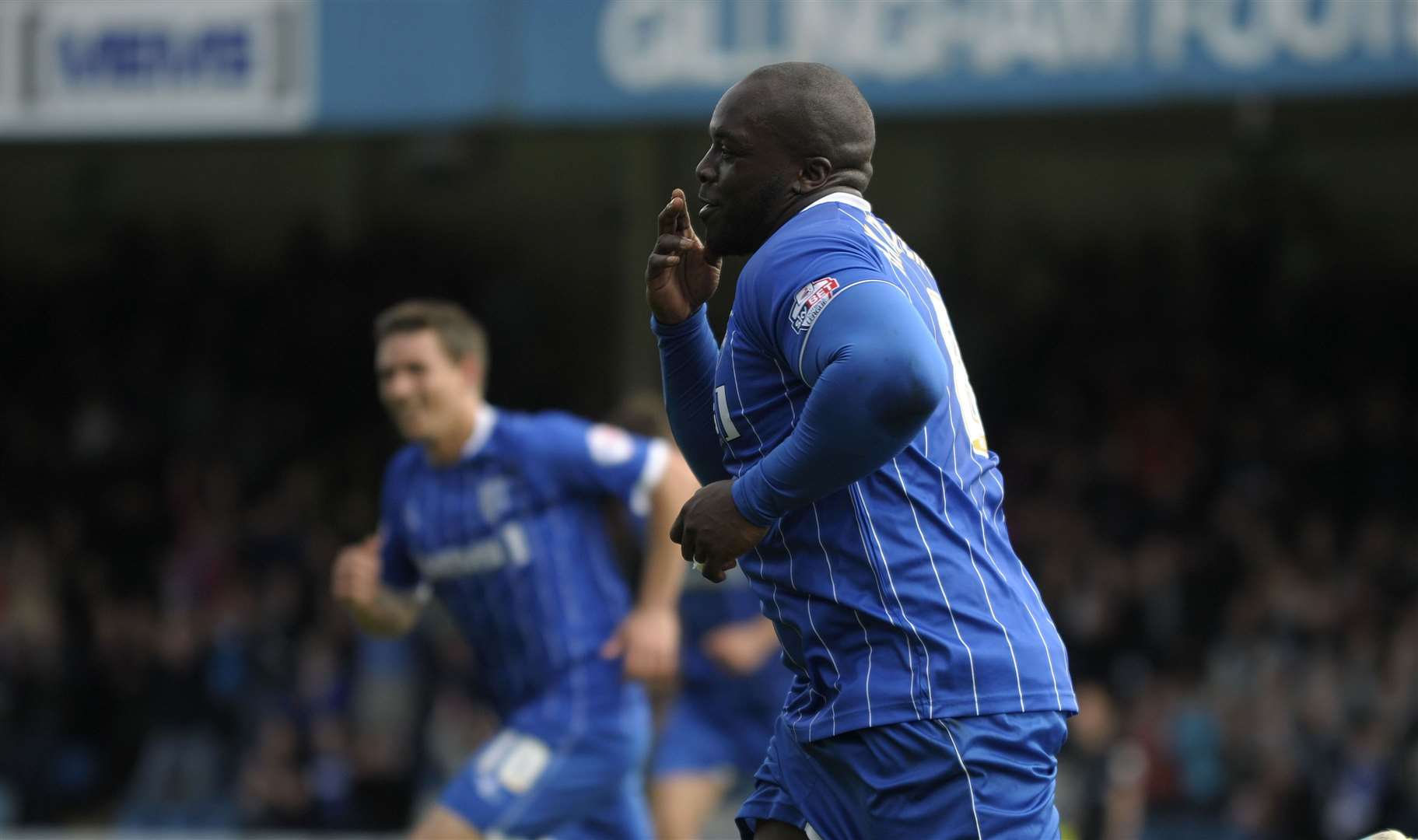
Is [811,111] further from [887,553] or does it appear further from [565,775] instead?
[565,775]

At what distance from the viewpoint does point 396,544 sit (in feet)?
18.2

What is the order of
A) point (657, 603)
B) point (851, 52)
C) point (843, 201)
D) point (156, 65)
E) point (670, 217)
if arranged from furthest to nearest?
point (156, 65) < point (851, 52) < point (657, 603) < point (670, 217) < point (843, 201)

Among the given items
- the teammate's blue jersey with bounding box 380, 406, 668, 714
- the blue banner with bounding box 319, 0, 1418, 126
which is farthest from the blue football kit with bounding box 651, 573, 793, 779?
the blue banner with bounding box 319, 0, 1418, 126

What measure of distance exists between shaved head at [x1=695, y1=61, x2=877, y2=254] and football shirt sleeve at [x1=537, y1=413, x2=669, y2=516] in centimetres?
232

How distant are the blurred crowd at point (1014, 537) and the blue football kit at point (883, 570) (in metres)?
6.59

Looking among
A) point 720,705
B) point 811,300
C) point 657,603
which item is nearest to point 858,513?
point 811,300

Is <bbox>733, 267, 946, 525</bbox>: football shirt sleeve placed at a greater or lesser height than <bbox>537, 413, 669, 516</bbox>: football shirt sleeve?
greater

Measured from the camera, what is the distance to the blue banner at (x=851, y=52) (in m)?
9.53

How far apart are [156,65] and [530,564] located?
652 cm

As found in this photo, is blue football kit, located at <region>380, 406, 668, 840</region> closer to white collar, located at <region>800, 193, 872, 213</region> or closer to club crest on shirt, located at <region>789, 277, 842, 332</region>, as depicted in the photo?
white collar, located at <region>800, 193, 872, 213</region>

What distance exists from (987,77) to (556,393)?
500cm

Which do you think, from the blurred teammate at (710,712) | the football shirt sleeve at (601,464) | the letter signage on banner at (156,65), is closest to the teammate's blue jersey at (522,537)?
the football shirt sleeve at (601,464)

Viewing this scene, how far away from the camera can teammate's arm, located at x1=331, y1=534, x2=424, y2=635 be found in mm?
5367

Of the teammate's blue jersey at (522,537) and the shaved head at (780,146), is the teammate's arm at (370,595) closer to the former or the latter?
the teammate's blue jersey at (522,537)
